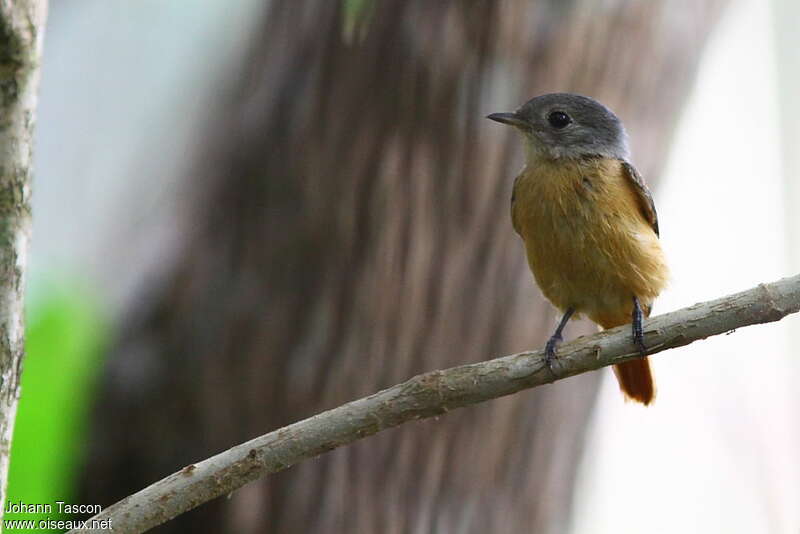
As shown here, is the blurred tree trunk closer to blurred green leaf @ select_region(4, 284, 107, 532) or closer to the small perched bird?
blurred green leaf @ select_region(4, 284, 107, 532)

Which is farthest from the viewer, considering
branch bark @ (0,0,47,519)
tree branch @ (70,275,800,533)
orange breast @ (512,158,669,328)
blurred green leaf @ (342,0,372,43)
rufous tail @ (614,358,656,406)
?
blurred green leaf @ (342,0,372,43)

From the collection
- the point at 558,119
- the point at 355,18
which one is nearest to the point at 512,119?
the point at 558,119

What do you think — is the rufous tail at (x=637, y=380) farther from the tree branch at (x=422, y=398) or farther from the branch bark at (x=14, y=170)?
the branch bark at (x=14, y=170)

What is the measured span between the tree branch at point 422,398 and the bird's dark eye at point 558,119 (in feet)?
4.19

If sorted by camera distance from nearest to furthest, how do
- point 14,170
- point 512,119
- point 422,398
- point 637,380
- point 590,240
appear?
point 14,170 → point 422,398 → point 590,240 → point 637,380 → point 512,119

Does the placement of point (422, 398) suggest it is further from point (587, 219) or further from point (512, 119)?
point (512, 119)

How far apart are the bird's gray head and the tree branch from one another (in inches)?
48.8

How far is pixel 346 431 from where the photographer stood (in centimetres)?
177

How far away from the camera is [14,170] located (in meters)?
1.45

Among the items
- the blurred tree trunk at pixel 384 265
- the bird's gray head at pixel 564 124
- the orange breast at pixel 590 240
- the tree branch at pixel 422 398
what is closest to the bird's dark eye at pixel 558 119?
the bird's gray head at pixel 564 124

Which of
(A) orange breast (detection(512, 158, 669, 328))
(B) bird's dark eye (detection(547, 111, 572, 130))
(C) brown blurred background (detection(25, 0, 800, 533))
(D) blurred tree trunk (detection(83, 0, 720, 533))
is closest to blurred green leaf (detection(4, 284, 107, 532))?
(C) brown blurred background (detection(25, 0, 800, 533))

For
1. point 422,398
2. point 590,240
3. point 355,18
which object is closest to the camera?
point 422,398

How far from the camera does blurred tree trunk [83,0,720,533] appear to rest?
11.1 ft

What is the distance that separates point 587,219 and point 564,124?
46 centimetres
